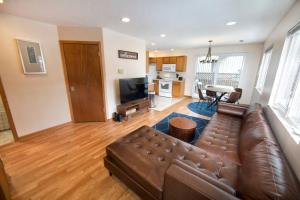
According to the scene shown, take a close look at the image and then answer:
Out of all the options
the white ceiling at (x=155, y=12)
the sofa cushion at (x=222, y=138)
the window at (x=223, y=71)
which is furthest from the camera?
the window at (x=223, y=71)

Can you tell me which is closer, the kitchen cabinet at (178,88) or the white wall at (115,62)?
the white wall at (115,62)

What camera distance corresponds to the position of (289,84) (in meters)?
1.86

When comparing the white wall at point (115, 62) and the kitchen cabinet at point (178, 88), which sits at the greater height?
the white wall at point (115, 62)

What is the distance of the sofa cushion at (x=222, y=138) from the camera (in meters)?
→ 1.60

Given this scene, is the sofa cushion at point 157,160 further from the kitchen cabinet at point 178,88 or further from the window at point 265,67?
the kitchen cabinet at point 178,88

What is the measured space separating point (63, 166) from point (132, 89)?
94.2 inches

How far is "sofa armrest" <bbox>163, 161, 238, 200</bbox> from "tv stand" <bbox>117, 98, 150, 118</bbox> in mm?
2614

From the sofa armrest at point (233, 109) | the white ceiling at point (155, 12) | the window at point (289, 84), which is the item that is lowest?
the sofa armrest at point (233, 109)

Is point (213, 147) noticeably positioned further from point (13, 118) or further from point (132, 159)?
point (13, 118)

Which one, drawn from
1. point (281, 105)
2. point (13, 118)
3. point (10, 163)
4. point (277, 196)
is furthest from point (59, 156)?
point (281, 105)

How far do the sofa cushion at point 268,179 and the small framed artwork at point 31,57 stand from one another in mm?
3692

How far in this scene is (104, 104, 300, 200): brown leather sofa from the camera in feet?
2.66

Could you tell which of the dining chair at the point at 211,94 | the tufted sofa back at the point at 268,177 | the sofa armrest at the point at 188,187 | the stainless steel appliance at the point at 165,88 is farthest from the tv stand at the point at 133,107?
the tufted sofa back at the point at 268,177

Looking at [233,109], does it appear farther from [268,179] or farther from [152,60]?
[152,60]
